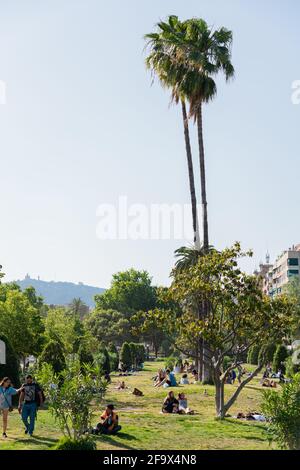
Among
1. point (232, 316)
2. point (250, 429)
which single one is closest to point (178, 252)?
point (232, 316)

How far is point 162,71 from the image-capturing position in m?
40.2

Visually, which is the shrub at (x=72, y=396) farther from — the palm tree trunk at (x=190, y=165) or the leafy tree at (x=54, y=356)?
the palm tree trunk at (x=190, y=165)

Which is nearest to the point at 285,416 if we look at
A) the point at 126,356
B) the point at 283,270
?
the point at 126,356

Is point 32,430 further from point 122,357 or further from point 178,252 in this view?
point 122,357

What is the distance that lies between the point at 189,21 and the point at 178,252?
763 inches

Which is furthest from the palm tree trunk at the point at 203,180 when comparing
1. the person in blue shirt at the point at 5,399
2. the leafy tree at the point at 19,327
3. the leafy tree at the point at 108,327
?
the leafy tree at the point at 108,327

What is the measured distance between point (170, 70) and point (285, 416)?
27.4 metres

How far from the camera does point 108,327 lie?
313 feet

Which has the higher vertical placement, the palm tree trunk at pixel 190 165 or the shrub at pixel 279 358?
the palm tree trunk at pixel 190 165

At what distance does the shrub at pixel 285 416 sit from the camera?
53.3 ft

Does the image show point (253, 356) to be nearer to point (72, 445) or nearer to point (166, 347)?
point (166, 347)

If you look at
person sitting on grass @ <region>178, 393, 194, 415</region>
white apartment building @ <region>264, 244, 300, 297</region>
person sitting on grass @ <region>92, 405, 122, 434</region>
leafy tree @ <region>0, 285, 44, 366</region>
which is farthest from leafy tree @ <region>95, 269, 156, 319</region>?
person sitting on grass @ <region>92, 405, 122, 434</region>

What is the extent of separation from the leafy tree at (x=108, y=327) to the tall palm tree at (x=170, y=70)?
53139 mm

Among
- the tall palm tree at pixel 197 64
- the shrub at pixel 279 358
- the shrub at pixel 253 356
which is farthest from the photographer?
the shrub at pixel 253 356
